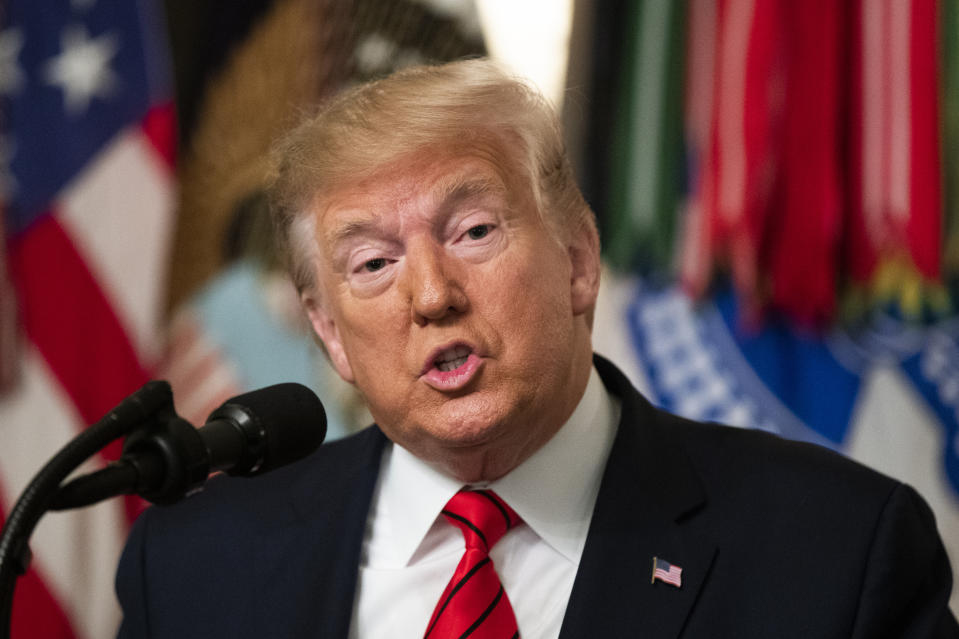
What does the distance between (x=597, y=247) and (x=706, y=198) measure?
3.61ft

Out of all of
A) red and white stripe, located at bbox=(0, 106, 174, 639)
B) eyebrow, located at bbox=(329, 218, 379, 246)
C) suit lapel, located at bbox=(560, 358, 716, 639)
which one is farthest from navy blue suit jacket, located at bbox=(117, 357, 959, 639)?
red and white stripe, located at bbox=(0, 106, 174, 639)

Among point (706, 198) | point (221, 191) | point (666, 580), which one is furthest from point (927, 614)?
point (221, 191)

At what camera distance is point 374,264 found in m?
1.56

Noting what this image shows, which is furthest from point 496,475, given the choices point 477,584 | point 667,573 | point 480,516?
point 667,573

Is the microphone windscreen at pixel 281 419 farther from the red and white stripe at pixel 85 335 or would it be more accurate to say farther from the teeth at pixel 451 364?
the red and white stripe at pixel 85 335

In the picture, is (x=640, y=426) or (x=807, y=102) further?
(x=807, y=102)

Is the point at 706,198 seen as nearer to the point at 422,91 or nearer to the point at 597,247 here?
the point at 597,247

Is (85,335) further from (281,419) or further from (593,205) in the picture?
(281,419)

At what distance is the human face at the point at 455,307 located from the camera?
1461 millimetres

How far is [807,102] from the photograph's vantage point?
268cm

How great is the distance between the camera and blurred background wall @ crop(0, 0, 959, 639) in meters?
2.61

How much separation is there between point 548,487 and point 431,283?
399mm

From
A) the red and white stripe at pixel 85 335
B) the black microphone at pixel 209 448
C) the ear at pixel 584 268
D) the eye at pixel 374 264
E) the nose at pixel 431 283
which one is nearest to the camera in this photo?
the black microphone at pixel 209 448

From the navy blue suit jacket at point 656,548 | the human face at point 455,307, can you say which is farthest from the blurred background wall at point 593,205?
the human face at point 455,307
